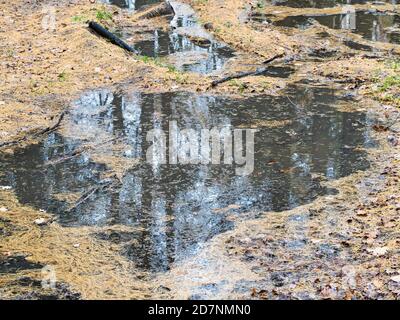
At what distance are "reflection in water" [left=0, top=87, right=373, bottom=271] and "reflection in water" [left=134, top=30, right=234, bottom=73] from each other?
79.3 inches

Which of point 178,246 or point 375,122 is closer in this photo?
point 178,246

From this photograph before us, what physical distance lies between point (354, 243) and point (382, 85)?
5238mm

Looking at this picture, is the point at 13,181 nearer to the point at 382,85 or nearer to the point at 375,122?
the point at 375,122

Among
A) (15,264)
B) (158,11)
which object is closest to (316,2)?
(158,11)

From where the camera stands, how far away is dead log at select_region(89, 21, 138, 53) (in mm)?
12695

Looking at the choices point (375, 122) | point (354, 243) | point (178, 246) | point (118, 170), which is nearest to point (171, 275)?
point (178, 246)

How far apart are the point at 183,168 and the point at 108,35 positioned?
6.55 m

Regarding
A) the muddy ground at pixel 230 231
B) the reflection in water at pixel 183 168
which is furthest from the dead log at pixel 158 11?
the reflection in water at pixel 183 168

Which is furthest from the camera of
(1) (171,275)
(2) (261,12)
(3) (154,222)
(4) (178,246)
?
(2) (261,12)

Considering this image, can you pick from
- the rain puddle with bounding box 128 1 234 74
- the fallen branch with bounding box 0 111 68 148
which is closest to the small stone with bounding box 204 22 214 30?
the rain puddle with bounding box 128 1 234 74

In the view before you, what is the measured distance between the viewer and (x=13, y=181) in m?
7.15

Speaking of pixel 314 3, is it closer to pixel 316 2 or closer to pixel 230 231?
pixel 316 2

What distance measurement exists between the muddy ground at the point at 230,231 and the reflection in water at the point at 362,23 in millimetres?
2073

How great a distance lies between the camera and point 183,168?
294 inches
